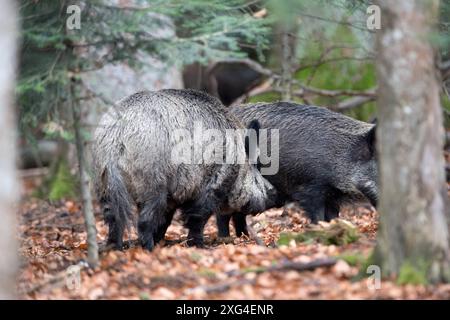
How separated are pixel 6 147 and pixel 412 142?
3.01m

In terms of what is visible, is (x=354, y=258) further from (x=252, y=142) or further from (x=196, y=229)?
(x=252, y=142)

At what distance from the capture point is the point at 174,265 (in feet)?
23.9

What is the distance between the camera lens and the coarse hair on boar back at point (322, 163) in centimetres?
1020

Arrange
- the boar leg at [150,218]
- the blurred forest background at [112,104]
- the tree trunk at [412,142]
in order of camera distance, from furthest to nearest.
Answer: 1. the boar leg at [150,218]
2. the blurred forest background at [112,104]
3. the tree trunk at [412,142]

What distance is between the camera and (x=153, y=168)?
835 centimetres

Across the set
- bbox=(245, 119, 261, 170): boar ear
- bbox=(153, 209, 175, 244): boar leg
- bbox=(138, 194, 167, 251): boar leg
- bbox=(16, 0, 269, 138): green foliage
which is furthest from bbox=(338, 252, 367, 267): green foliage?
bbox=(245, 119, 261, 170): boar ear

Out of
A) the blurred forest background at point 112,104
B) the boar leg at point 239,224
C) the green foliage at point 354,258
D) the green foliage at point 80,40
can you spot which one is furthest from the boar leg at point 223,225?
the green foliage at point 354,258

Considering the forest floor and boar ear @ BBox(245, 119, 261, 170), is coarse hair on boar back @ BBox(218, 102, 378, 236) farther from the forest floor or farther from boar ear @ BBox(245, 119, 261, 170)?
the forest floor

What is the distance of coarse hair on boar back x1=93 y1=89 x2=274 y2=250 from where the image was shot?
8.34 meters

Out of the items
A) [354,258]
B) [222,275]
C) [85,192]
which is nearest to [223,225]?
[85,192]

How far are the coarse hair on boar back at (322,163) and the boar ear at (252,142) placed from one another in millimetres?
576

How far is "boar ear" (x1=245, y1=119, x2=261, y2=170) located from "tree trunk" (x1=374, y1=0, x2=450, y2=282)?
3875 mm

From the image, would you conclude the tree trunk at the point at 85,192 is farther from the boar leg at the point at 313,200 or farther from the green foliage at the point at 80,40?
the boar leg at the point at 313,200
